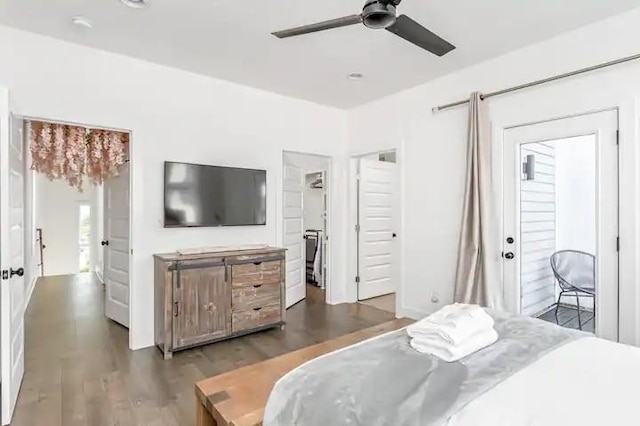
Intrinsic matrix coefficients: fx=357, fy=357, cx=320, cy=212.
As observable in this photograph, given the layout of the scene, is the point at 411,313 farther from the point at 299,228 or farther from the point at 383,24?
the point at 383,24

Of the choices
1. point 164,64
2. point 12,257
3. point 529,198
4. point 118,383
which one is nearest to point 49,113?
point 164,64

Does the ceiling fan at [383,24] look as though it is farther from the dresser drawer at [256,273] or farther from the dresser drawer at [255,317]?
the dresser drawer at [255,317]

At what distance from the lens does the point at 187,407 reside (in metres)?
2.38

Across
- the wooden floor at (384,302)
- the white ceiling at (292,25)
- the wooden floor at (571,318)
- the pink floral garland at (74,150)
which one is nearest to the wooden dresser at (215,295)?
the pink floral garland at (74,150)

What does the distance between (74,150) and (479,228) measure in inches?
162

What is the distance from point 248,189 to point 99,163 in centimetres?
166

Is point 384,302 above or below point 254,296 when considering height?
below

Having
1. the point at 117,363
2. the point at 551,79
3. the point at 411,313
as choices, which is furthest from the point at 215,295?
the point at 551,79

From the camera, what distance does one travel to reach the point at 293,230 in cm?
502

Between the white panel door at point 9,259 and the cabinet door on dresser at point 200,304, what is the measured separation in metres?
1.10

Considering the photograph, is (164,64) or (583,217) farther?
(164,64)

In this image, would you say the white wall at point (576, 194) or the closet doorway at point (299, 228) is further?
the closet doorway at point (299, 228)

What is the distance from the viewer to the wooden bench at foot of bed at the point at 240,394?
1.39m

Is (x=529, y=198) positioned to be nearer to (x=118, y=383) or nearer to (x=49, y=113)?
(x=118, y=383)
